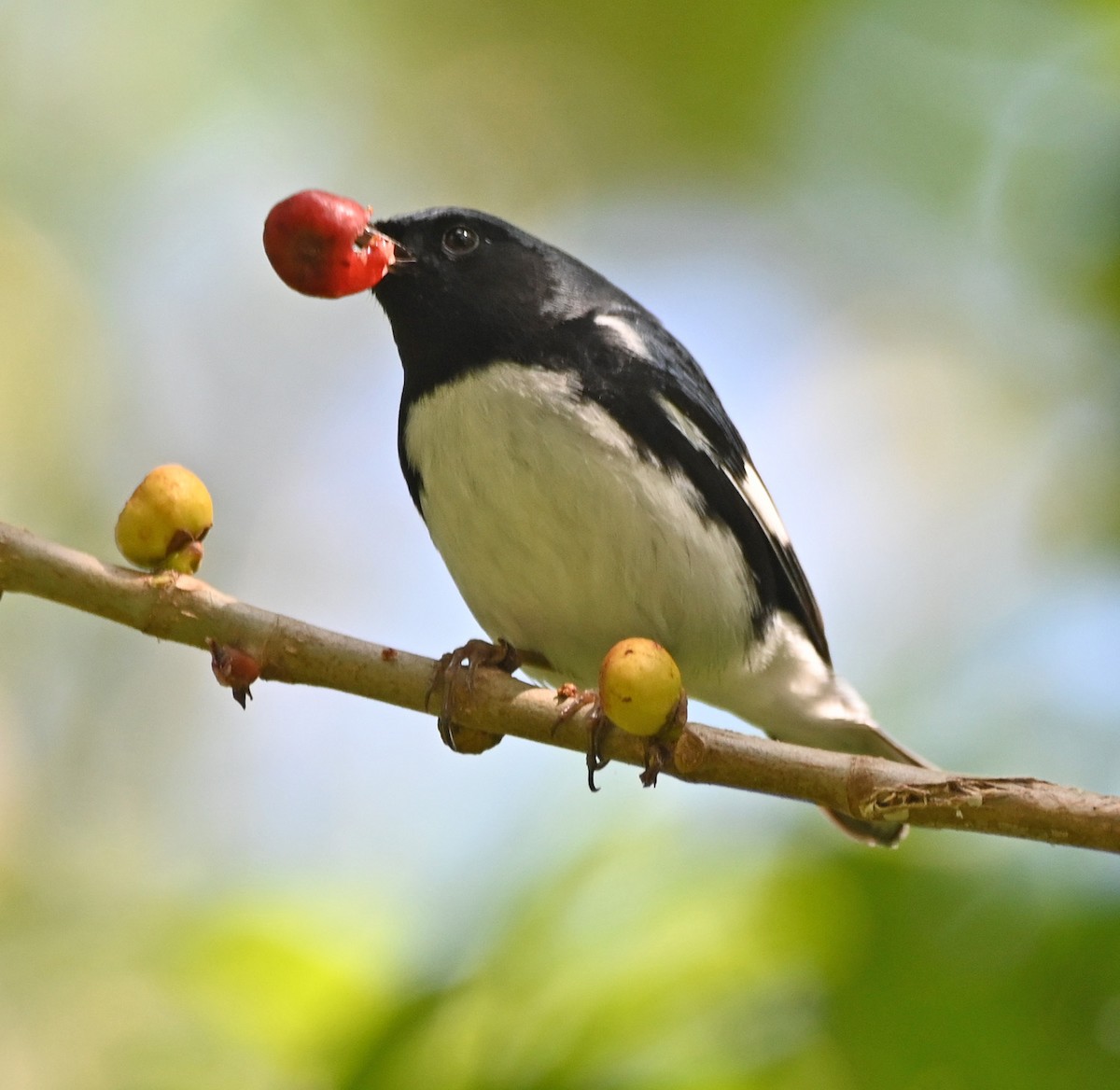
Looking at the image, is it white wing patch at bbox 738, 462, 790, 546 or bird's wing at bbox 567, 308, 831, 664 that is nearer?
bird's wing at bbox 567, 308, 831, 664

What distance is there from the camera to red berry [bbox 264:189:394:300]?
192 cm

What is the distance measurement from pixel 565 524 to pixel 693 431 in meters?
0.38

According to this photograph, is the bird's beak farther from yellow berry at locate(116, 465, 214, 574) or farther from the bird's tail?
the bird's tail

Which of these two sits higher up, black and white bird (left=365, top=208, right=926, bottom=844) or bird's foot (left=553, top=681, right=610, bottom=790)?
black and white bird (left=365, top=208, right=926, bottom=844)

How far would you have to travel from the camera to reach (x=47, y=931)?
3221mm

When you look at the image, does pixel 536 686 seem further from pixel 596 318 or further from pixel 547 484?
pixel 596 318

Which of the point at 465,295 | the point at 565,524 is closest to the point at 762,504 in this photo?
the point at 565,524

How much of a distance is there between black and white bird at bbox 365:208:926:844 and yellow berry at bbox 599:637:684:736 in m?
0.86

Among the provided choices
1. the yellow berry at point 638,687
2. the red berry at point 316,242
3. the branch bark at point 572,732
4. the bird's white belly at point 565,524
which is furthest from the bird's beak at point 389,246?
the yellow berry at point 638,687

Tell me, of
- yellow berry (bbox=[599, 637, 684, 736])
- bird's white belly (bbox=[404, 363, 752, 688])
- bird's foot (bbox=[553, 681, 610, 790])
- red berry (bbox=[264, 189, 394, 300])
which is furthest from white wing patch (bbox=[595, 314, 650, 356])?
yellow berry (bbox=[599, 637, 684, 736])

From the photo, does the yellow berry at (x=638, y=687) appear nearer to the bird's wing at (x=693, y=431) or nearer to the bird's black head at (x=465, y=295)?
the bird's wing at (x=693, y=431)

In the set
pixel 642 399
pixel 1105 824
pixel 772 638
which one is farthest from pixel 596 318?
pixel 1105 824

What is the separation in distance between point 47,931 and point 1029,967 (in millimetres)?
2332

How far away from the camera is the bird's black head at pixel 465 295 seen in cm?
259
